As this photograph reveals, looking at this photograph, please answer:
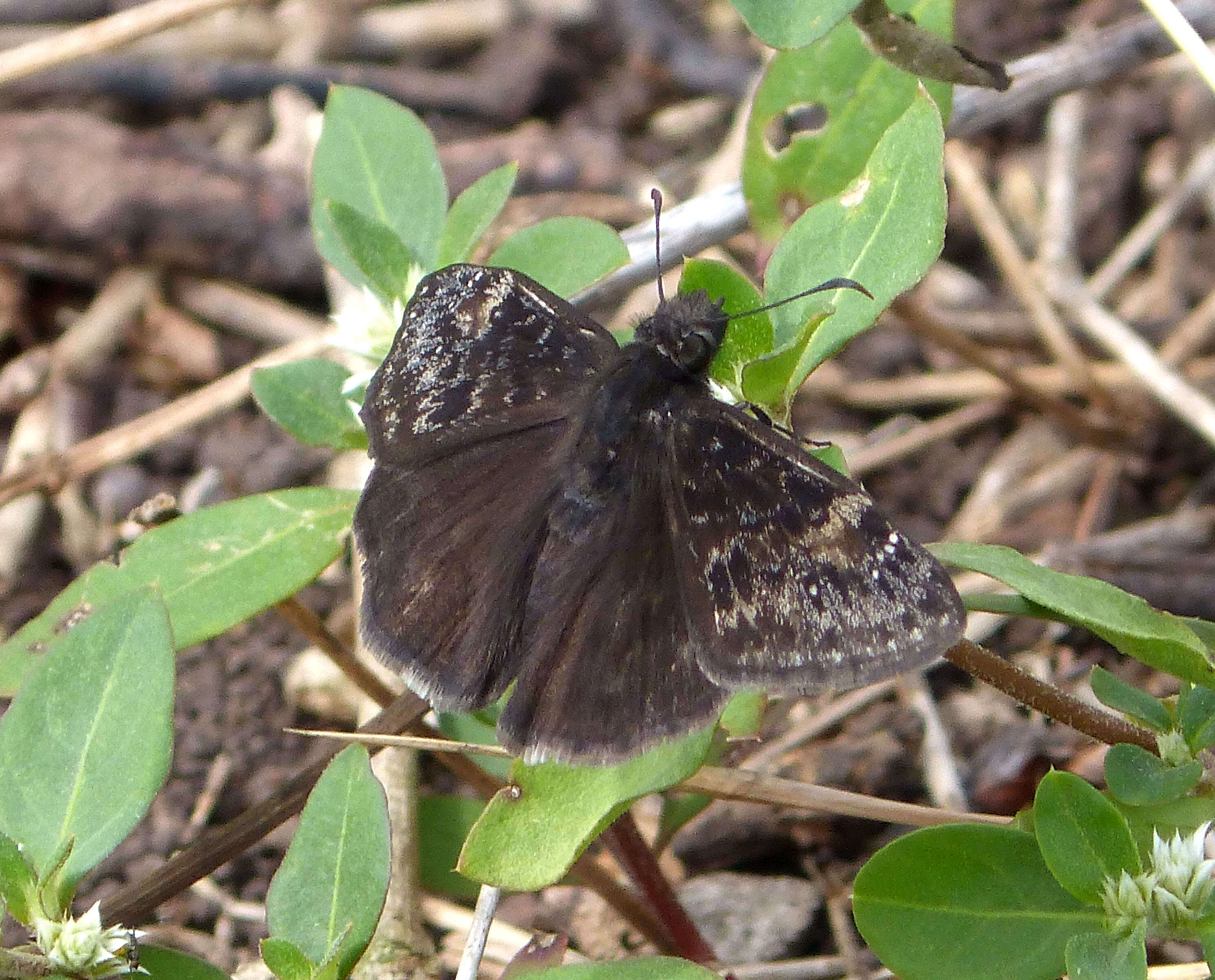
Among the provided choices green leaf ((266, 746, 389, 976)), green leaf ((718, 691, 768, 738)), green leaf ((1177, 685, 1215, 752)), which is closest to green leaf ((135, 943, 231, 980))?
green leaf ((266, 746, 389, 976))

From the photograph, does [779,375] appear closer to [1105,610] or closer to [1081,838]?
[1105,610]

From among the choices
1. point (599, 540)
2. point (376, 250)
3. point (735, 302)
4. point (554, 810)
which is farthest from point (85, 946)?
point (735, 302)

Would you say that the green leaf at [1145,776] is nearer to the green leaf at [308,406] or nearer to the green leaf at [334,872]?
the green leaf at [334,872]

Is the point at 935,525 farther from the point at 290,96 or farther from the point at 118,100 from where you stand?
the point at 118,100

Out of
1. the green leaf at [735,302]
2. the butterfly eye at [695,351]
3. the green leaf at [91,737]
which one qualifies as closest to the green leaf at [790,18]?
the green leaf at [735,302]

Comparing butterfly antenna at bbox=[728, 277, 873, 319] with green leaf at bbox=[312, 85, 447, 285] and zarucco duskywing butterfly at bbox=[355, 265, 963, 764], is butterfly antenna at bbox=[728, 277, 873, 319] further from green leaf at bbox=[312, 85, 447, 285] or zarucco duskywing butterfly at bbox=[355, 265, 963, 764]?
green leaf at bbox=[312, 85, 447, 285]

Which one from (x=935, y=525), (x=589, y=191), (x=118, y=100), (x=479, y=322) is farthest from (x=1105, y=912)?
(x=118, y=100)
